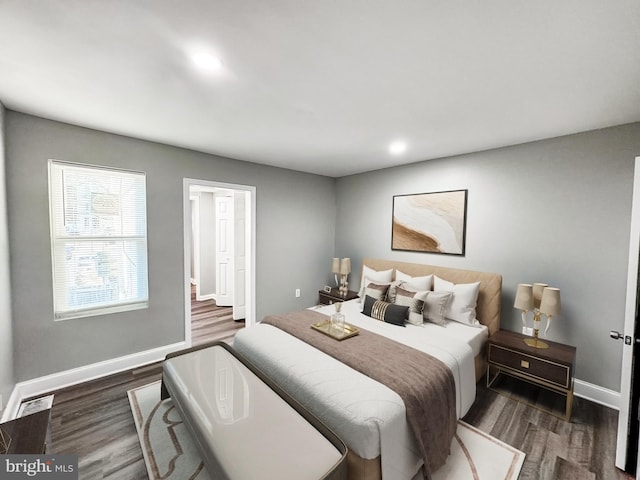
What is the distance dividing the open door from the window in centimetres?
422

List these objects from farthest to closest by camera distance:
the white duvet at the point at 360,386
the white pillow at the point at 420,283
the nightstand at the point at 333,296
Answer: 1. the nightstand at the point at 333,296
2. the white pillow at the point at 420,283
3. the white duvet at the point at 360,386

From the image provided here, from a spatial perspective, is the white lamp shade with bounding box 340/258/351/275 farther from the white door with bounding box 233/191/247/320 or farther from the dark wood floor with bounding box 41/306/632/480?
the dark wood floor with bounding box 41/306/632/480

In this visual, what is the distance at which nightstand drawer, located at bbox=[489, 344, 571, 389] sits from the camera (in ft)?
7.32

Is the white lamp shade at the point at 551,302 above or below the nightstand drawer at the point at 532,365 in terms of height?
above

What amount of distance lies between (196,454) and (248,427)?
0.72 m

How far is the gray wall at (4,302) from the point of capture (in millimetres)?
2057

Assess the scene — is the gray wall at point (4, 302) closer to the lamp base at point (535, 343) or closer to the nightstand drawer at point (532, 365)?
the nightstand drawer at point (532, 365)

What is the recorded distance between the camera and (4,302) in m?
2.12

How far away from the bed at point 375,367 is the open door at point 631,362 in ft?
2.91

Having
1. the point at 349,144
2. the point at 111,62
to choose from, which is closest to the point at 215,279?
the point at 349,144

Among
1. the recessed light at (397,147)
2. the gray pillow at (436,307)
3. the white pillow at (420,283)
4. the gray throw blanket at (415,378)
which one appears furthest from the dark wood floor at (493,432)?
the recessed light at (397,147)

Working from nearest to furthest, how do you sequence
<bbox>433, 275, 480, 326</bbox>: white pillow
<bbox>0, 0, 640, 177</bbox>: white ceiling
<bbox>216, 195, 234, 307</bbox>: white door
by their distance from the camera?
1. <bbox>0, 0, 640, 177</bbox>: white ceiling
2. <bbox>433, 275, 480, 326</bbox>: white pillow
3. <bbox>216, 195, 234, 307</bbox>: white door

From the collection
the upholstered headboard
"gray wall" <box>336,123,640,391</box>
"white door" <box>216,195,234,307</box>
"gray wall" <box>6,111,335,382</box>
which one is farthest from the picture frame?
"white door" <box>216,195,234,307</box>

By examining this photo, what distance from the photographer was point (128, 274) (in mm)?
2943
